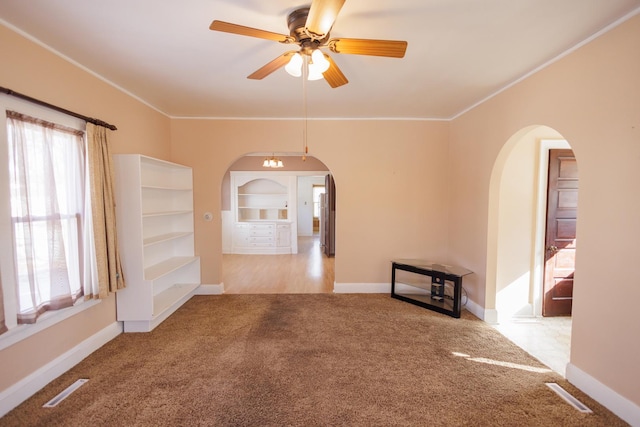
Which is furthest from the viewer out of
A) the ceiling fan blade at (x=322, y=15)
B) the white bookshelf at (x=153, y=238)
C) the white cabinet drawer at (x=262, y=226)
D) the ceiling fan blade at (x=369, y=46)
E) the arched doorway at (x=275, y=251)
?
the white cabinet drawer at (x=262, y=226)

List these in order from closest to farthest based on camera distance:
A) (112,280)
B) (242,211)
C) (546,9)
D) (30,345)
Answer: (546,9), (30,345), (112,280), (242,211)

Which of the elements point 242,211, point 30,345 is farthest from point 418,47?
point 242,211

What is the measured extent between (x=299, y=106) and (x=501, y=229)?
2901 millimetres

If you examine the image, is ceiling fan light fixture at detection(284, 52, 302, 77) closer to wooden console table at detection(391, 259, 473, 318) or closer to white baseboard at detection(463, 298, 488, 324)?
wooden console table at detection(391, 259, 473, 318)

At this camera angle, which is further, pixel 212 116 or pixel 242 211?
pixel 242 211

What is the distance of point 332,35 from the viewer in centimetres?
196

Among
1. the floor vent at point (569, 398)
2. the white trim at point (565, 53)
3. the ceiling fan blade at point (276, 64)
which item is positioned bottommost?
the floor vent at point (569, 398)

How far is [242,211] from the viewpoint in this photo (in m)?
7.63

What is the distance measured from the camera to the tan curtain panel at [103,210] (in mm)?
2402

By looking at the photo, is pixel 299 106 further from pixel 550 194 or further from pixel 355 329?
pixel 550 194

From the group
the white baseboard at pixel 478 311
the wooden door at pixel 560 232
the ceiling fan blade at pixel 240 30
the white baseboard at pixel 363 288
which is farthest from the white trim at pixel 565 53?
the white baseboard at pixel 363 288

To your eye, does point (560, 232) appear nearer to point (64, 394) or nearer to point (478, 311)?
point (478, 311)

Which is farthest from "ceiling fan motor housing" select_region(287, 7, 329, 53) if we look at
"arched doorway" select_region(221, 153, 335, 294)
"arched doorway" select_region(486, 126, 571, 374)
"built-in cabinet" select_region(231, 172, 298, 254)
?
"built-in cabinet" select_region(231, 172, 298, 254)

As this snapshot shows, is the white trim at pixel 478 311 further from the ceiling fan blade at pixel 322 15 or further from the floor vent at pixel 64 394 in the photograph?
the floor vent at pixel 64 394
